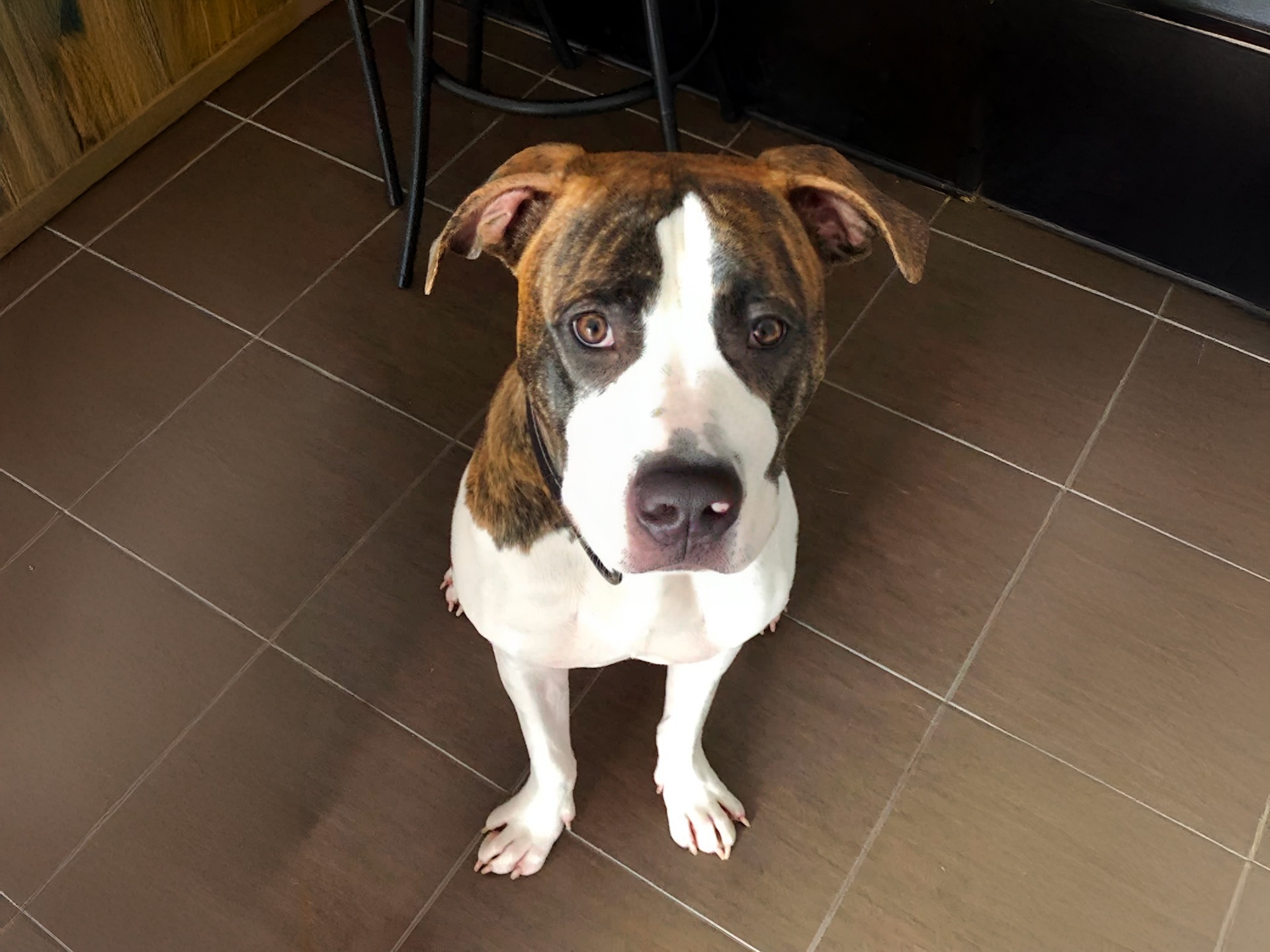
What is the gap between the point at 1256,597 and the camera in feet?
6.70

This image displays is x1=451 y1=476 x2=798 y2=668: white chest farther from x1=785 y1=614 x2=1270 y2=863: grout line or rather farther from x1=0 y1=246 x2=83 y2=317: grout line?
x1=0 y1=246 x2=83 y2=317: grout line

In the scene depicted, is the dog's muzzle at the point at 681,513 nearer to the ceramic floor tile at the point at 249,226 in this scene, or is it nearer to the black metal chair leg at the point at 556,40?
the ceramic floor tile at the point at 249,226

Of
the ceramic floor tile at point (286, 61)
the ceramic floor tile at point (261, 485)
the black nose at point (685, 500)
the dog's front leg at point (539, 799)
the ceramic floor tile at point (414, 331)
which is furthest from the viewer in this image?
the ceramic floor tile at point (286, 61)

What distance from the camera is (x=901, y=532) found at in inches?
83.5

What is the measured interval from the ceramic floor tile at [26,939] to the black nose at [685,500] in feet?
4.38

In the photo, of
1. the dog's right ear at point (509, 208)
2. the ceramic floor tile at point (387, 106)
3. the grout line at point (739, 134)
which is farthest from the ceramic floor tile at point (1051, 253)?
the dog's right ear at point (509, 208)

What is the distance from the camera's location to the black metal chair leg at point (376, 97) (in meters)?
2.28

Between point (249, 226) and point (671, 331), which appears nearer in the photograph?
point (671, 331)

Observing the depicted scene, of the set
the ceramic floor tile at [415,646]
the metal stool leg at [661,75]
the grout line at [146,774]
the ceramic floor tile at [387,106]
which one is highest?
the metal stool leg at [661,75]

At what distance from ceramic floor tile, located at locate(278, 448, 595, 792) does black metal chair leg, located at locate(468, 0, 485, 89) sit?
114 cm

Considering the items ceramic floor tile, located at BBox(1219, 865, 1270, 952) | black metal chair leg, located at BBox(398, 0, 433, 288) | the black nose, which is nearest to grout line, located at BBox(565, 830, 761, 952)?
ceramic floor tile, located at BBox(1219, 865, 1270, 952)

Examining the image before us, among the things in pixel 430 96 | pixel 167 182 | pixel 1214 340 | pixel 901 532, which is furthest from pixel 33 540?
pixel 1214 340

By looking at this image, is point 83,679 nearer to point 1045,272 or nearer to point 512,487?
point 512,487

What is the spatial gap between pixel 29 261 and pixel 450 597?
4.72ft
